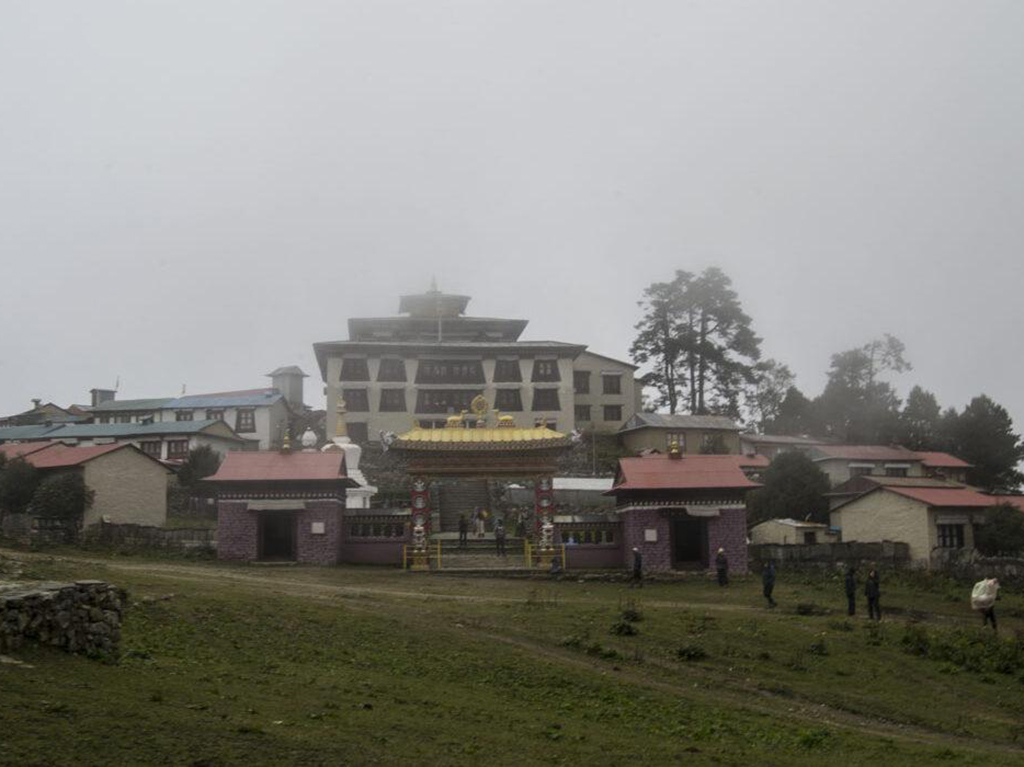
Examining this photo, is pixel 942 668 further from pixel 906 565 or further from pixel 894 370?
pixel 894 370

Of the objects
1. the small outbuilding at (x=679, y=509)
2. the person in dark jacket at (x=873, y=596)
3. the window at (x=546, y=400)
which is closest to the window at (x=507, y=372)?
the window at (x=546, y=400)

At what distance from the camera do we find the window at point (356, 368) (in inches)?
2665

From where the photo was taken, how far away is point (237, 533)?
36125 mm

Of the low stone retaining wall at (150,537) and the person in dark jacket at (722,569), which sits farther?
the low stone retaining wall at (150,537)

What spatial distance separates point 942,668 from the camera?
2358 centimetres

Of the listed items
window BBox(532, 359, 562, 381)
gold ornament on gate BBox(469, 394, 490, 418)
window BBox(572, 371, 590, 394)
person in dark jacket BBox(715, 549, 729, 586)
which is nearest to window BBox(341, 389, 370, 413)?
window BBox(532, 359, 562, 381)

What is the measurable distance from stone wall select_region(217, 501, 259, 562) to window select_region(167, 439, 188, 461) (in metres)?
29.1

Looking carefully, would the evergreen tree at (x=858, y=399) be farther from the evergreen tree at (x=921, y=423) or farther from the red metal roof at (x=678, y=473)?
the red metal roof at (x=678, y=473)

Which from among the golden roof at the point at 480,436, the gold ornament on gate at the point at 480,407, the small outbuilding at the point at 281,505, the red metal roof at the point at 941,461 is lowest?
the small outbuilding at the point at 281,505

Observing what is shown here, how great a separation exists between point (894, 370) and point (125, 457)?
60719 millimetres

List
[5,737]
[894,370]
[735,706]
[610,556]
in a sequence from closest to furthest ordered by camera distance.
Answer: [5,737], [735,706], [610,556], [894,370]

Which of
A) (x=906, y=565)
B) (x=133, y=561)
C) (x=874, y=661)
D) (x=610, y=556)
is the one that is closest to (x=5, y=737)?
(x=874, y=661)

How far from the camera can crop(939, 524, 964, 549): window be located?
44934 millimetres

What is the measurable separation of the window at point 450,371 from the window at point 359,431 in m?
4.47
